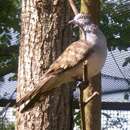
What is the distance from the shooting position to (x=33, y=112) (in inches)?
119

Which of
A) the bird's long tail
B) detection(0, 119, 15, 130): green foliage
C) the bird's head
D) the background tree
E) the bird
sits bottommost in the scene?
the bird's long tail

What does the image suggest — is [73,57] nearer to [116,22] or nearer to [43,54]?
[43,54]

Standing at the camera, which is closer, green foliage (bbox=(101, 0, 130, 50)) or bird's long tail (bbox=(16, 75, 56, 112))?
bird's long tail (bbox=(16, 75, 56, 112))

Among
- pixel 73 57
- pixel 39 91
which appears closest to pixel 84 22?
pixel 73 57

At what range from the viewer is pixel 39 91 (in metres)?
2.00

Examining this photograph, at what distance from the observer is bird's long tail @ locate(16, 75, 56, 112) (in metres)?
1.96

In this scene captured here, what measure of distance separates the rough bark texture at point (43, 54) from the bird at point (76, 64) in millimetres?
929

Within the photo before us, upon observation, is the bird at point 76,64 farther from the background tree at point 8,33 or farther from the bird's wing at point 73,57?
the background tree at point 8,33

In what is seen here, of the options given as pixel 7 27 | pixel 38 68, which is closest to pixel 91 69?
pixel 38 68

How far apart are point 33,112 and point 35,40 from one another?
0.42 m

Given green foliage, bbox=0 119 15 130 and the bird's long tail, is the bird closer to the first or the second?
the bird's long tail

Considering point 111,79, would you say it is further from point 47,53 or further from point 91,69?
point 91,69

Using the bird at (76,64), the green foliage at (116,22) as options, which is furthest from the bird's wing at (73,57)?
the green foliage at (116,22)

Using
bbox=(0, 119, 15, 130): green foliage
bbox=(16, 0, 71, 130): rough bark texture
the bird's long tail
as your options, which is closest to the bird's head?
the bird's long tail
